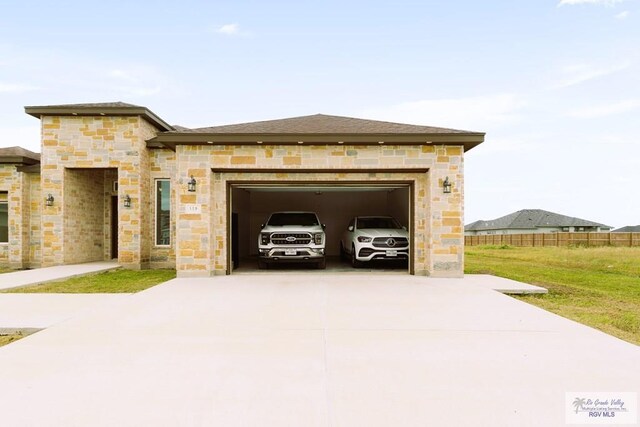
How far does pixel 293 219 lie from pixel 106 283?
16.9ft

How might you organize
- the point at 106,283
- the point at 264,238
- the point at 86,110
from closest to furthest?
1. the point at 106,283
2. the point at 264,238
3. the point at 86,110

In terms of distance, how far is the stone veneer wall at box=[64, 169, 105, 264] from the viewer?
40.2 feet

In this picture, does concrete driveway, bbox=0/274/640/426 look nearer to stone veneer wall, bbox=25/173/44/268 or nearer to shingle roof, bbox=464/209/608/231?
stone veneer wall, bbox=25/173/44/268

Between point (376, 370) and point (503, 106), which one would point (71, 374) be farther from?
point (503, 106)

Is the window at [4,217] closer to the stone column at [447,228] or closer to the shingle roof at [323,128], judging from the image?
the shingle roof at [323,128]

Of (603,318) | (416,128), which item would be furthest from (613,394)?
(416,128)

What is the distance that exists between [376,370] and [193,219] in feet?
23.5

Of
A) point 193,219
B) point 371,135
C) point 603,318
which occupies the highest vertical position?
point 371,135

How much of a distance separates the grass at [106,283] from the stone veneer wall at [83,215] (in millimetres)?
2546

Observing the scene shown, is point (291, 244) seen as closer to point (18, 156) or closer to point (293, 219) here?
point (293, 219)

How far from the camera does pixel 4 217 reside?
13820 mm

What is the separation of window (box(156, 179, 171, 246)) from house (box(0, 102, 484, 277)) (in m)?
0.03

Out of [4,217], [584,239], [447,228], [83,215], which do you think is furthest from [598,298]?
[584,239]

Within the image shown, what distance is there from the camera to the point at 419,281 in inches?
337
